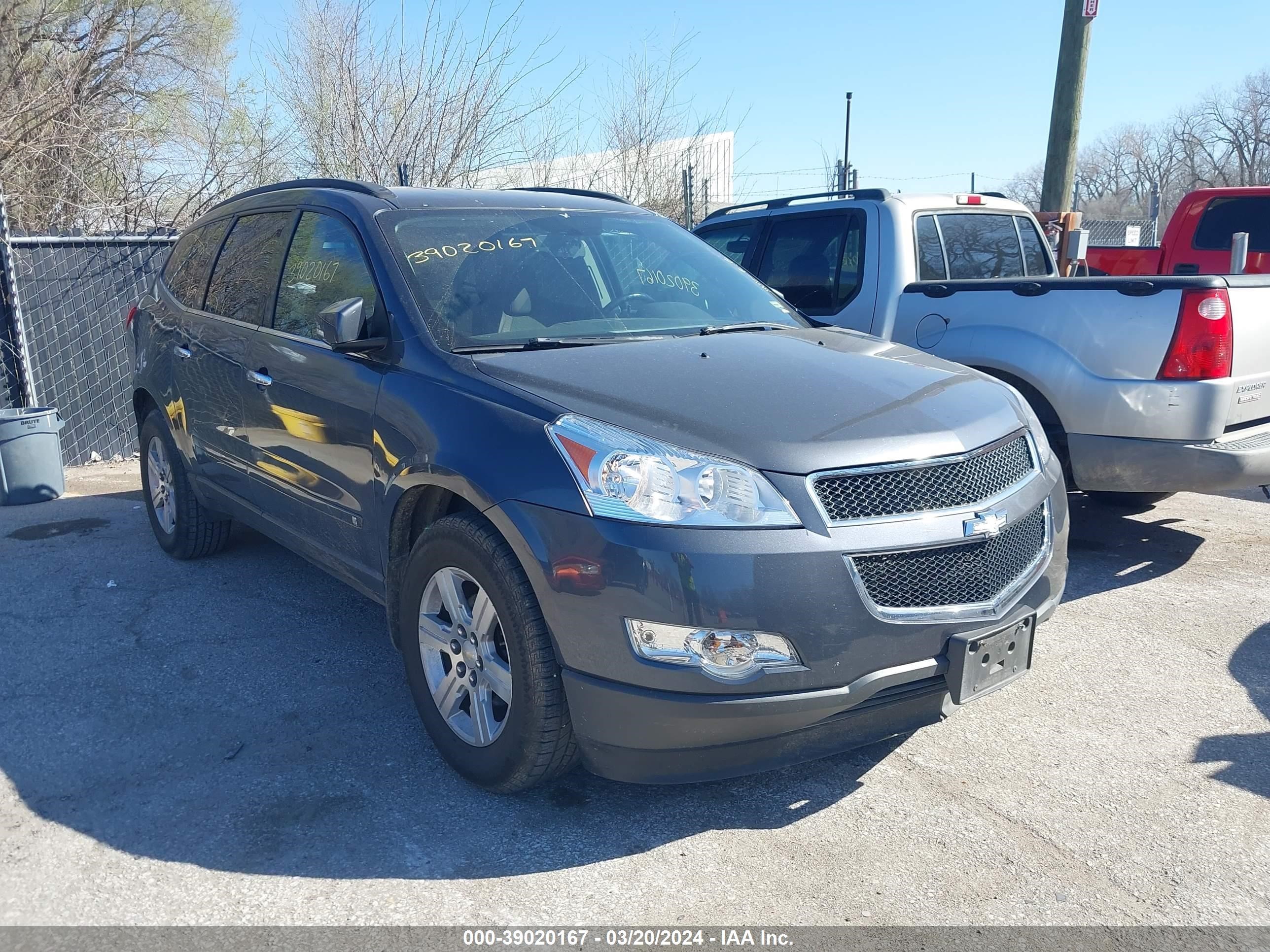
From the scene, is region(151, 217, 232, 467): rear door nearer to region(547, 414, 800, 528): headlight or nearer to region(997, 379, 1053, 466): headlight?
region(547, 414, 800, 528): headlight

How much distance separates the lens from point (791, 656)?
274cm

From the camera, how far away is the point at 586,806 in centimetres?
323

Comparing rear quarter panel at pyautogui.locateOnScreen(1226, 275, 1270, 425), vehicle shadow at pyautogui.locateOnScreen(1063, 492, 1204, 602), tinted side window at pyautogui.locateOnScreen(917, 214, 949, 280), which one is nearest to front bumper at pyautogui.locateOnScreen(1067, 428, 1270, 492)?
rear quarter panel at pyautogui.locateOnScreen(1226, 275, 1270, 425)

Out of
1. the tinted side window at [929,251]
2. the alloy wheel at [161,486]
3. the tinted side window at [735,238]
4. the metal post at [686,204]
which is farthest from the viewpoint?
the metal post at [686,204]

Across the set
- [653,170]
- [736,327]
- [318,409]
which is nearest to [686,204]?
[653,170]

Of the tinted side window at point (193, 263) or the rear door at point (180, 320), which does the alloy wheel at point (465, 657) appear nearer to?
the rear door at point (180, 320)

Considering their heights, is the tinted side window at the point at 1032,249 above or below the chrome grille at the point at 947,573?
above

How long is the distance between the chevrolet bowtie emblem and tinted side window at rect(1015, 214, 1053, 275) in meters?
4.54

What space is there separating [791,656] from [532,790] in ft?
3.52

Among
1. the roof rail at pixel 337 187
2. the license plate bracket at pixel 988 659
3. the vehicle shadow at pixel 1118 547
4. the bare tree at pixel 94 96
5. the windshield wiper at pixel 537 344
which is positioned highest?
the bare tree at pixel 94 96

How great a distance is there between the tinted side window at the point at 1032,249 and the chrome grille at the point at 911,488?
440cm

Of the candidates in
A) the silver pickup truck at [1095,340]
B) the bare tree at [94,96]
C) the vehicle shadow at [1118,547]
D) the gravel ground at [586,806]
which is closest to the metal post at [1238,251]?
the vehicle shadow at [1118,547]

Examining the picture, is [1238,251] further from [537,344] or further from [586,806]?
[586,806]

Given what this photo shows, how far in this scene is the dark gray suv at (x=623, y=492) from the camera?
2.74 m
